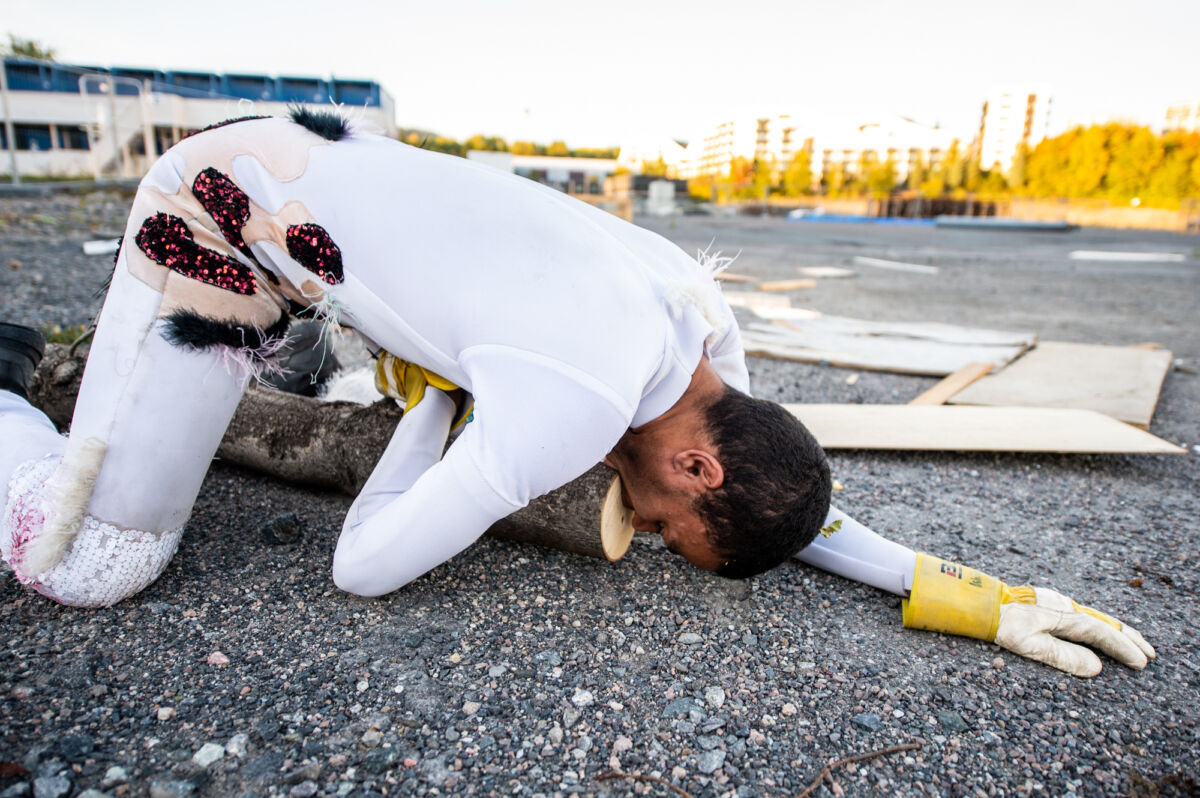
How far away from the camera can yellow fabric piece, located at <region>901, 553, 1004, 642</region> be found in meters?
1.95

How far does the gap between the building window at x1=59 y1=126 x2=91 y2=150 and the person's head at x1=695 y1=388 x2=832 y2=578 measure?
53.7 ft

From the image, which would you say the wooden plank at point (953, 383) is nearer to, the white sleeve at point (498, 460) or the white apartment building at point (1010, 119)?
the white sleeve at point (498, 460)

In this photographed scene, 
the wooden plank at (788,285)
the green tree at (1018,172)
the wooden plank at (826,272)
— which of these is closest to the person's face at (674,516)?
A: the wooden plank at (788,285)

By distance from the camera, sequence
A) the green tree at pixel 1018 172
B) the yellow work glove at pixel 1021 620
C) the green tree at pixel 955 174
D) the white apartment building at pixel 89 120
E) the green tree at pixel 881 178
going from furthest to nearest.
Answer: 1. the green tree at pixel 881 178
2. the green tree at pixel 955 174
3. the green tree at pixel 1018 172
4. the white apartment building at pixel 89 120
5. the yellow work glove at pixel 1021 620

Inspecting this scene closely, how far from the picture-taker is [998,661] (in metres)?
1.88

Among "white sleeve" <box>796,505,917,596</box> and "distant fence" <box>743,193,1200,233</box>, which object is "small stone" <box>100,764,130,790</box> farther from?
"distant fence" <box>743,193,1200,233</box>

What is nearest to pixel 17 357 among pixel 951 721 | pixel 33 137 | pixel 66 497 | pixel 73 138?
pixel 66 497

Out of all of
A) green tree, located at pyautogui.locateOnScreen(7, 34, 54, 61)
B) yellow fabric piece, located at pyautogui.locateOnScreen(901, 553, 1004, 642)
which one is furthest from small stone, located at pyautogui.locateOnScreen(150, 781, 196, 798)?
green tree, located at pyautogui.locateOnScreen(7, 34, 54, 61)

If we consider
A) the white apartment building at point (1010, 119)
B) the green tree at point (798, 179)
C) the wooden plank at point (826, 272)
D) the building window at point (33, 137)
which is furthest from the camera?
the white apartment building at point (1010, 119)

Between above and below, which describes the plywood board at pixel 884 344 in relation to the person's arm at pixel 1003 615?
above

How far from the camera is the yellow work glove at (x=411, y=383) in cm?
196

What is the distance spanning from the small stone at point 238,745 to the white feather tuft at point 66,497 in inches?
26.3

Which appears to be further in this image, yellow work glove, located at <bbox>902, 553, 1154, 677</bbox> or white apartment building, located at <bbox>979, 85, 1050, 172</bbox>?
white apartment building, located at <bbox>979, 85, 1050, 172</bbox>

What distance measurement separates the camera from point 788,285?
9492 millimetres
